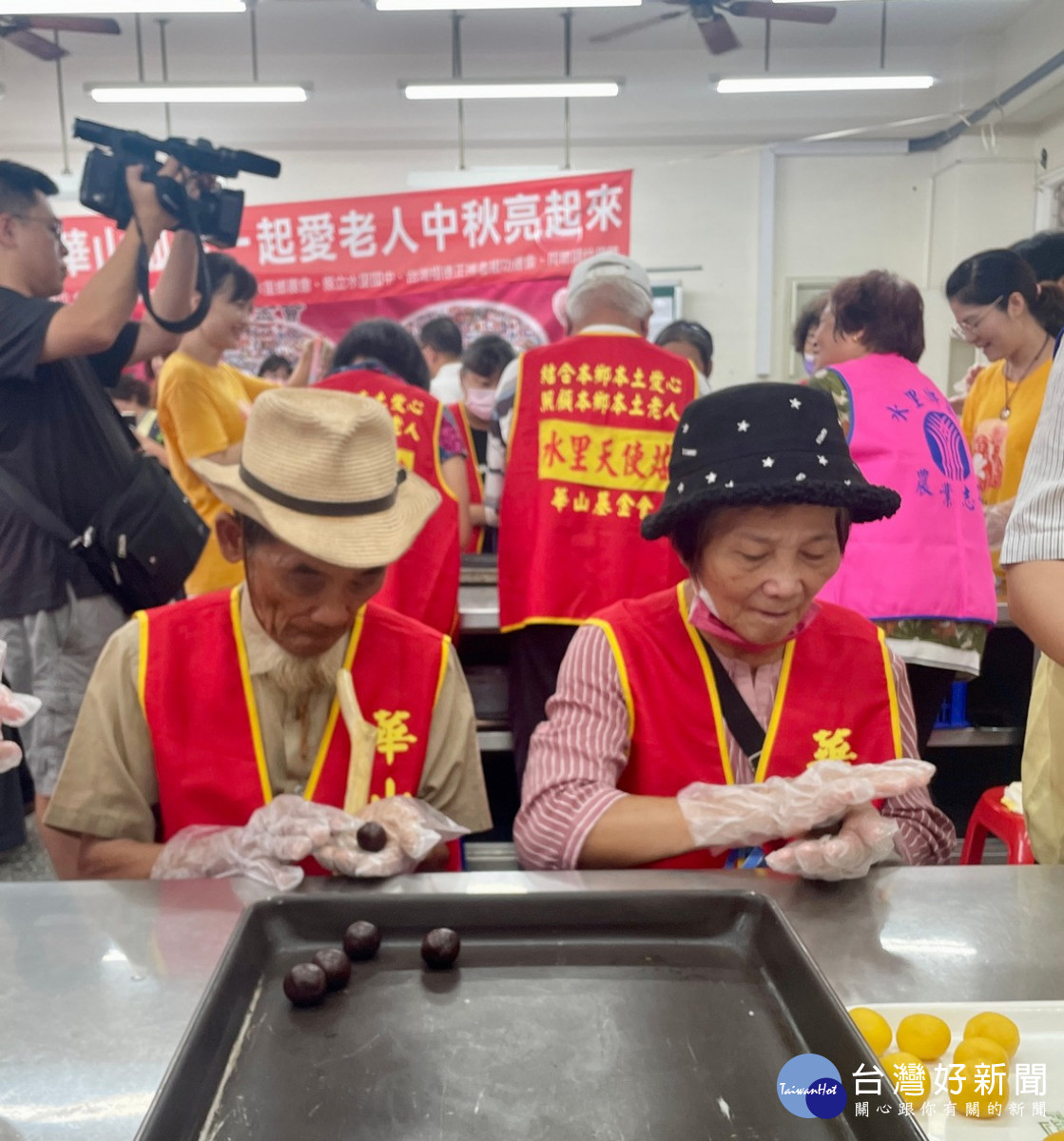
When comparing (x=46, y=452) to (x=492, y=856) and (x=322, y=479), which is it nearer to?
(x=322, y=479)

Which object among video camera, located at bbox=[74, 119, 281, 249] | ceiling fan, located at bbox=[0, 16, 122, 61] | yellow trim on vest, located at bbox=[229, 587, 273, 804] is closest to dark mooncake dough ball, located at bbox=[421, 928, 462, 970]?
yellow trim on vest, located at bbox=[229, 587, 273, 804]

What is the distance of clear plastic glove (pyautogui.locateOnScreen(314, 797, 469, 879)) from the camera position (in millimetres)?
1148

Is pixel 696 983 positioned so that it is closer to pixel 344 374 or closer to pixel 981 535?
pixel 981 535

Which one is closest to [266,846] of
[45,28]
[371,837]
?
[371,837]

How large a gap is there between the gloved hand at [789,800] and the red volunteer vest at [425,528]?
1560mm

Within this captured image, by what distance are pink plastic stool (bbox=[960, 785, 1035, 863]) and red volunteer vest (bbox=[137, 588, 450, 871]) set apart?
1.23 m

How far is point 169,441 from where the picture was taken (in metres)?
3.24

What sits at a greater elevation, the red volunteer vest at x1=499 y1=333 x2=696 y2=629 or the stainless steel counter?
the red volunteer vest at x1=499 y1=333 x2=696 y2=629

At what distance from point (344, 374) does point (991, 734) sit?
7.33ft

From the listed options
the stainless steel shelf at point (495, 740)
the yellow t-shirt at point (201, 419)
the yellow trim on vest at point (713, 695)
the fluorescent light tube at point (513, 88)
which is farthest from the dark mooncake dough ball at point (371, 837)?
the fluorescent light tube at point (513, 88)

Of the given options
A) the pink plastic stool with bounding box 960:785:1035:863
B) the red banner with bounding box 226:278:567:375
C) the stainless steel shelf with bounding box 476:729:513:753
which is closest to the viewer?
the pink plastic stool with bounding box 960:785:1035:863

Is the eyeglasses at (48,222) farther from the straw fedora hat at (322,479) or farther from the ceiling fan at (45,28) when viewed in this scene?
the ceiling fan at (45,28)

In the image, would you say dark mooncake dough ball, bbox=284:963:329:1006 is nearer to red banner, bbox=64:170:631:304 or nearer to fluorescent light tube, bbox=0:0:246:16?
fluorescent light tube, bbox=0:0:246:16

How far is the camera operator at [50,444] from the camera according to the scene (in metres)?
2.38
